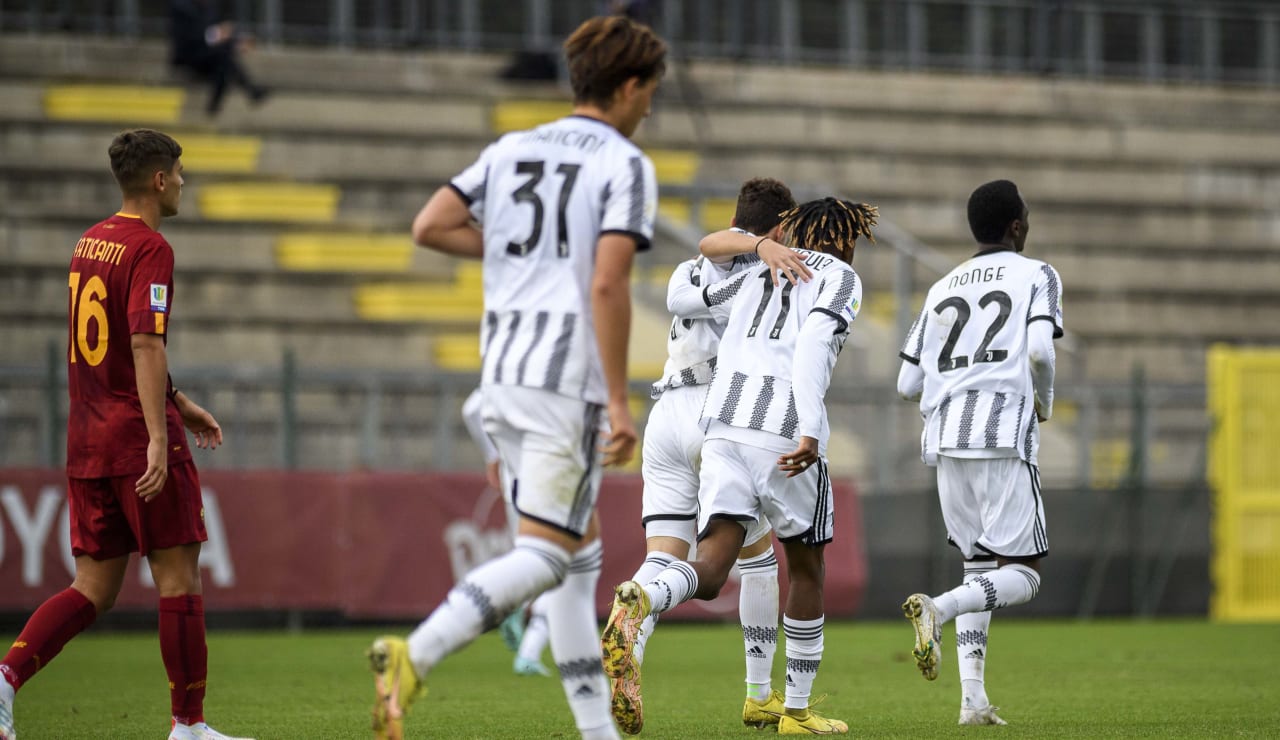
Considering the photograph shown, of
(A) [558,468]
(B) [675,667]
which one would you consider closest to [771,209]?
(A) [558,468]

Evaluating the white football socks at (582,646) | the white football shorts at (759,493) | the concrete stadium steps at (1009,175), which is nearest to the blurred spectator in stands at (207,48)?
the concrete stadium steps at (1009,175)

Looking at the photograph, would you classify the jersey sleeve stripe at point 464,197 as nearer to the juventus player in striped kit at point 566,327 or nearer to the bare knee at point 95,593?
the juventus player in striped kit at point 566,327

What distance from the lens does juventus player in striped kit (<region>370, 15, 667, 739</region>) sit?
454 cm

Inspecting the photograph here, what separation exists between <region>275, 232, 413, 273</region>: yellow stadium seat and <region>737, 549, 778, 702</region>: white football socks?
1199 cm

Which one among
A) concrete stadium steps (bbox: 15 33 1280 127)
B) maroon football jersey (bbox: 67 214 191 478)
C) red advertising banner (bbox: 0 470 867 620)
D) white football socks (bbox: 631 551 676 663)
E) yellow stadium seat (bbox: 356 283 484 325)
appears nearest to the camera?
maroon football jersey (bbox: 67 214 191 478)

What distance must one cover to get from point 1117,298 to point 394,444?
376 inches

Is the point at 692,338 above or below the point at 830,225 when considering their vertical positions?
below

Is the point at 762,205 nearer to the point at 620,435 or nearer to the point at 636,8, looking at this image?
the point at 620,435

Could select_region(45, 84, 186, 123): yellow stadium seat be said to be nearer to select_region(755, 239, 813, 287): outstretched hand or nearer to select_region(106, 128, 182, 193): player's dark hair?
select_region(106, 128, 182, 193): player's dark hair

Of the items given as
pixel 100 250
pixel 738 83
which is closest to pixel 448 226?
pixel 100 250

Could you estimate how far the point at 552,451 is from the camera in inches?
182

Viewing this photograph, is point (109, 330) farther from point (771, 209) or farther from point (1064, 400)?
point (1064, 400)

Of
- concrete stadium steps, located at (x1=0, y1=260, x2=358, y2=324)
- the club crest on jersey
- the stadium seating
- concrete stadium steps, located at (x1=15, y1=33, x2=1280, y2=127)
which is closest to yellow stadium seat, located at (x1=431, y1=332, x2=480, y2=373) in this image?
the stadium seating

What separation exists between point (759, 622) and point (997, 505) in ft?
3.28
